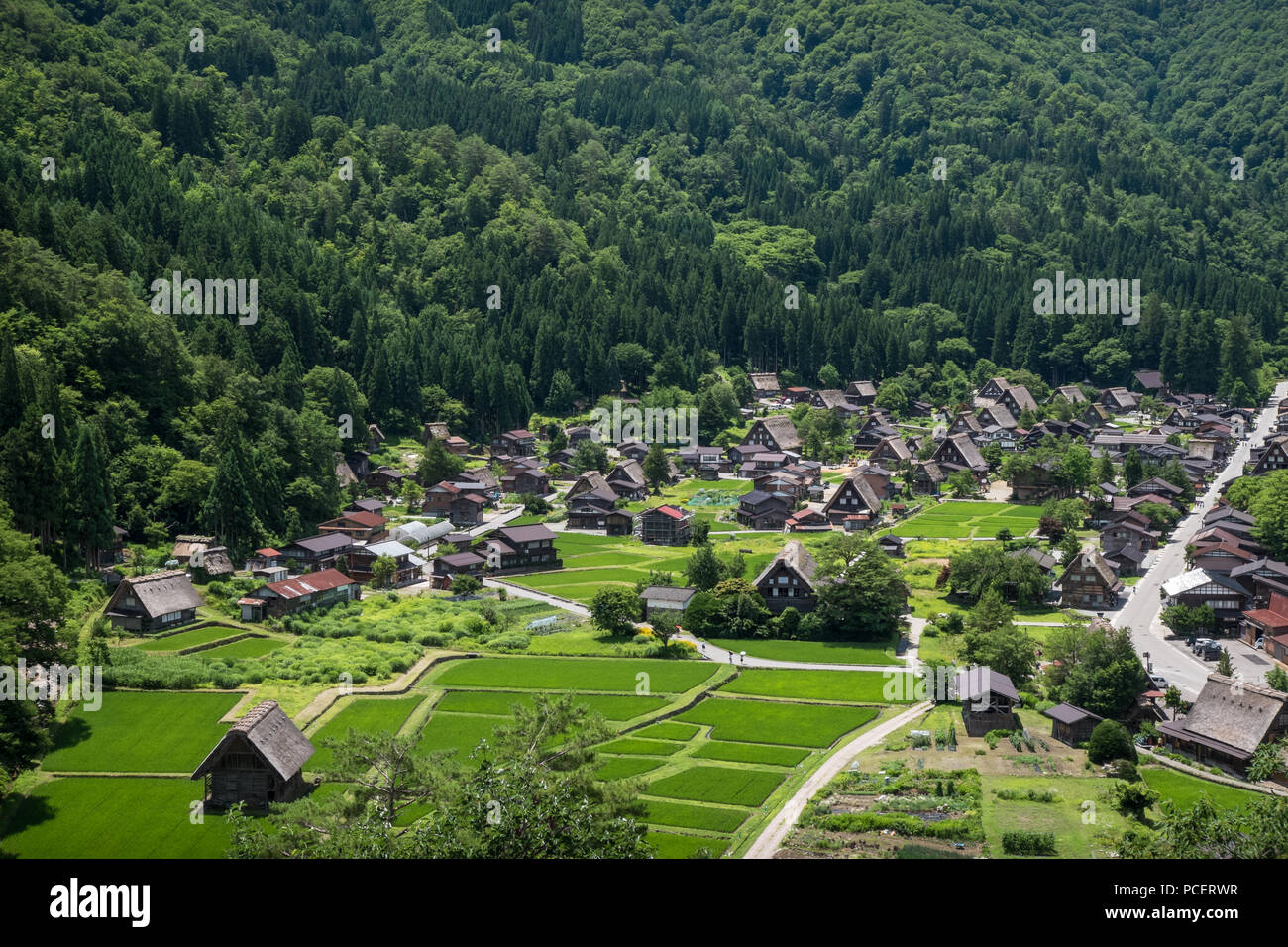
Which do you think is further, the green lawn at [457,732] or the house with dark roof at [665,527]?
the house with dark roof at [665,527]

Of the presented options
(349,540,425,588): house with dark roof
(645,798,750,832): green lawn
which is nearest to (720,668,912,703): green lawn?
(645,798,750,832): green lawn

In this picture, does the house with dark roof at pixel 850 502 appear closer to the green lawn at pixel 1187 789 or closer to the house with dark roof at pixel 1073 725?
the house with dark roof at pixel 1073 725

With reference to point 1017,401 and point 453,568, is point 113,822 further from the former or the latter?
point 1017,401

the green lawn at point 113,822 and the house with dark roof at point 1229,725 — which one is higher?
the house with dark roof at point 1229,725

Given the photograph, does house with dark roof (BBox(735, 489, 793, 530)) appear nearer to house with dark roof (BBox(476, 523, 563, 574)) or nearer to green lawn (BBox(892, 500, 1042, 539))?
green lawn (BBox(892, 500, 1042, 539))

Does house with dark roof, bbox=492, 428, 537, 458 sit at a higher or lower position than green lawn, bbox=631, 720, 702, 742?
higher

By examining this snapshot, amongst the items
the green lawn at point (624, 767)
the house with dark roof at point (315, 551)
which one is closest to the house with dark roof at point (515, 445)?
the house with dark roof at point (315, 551)
